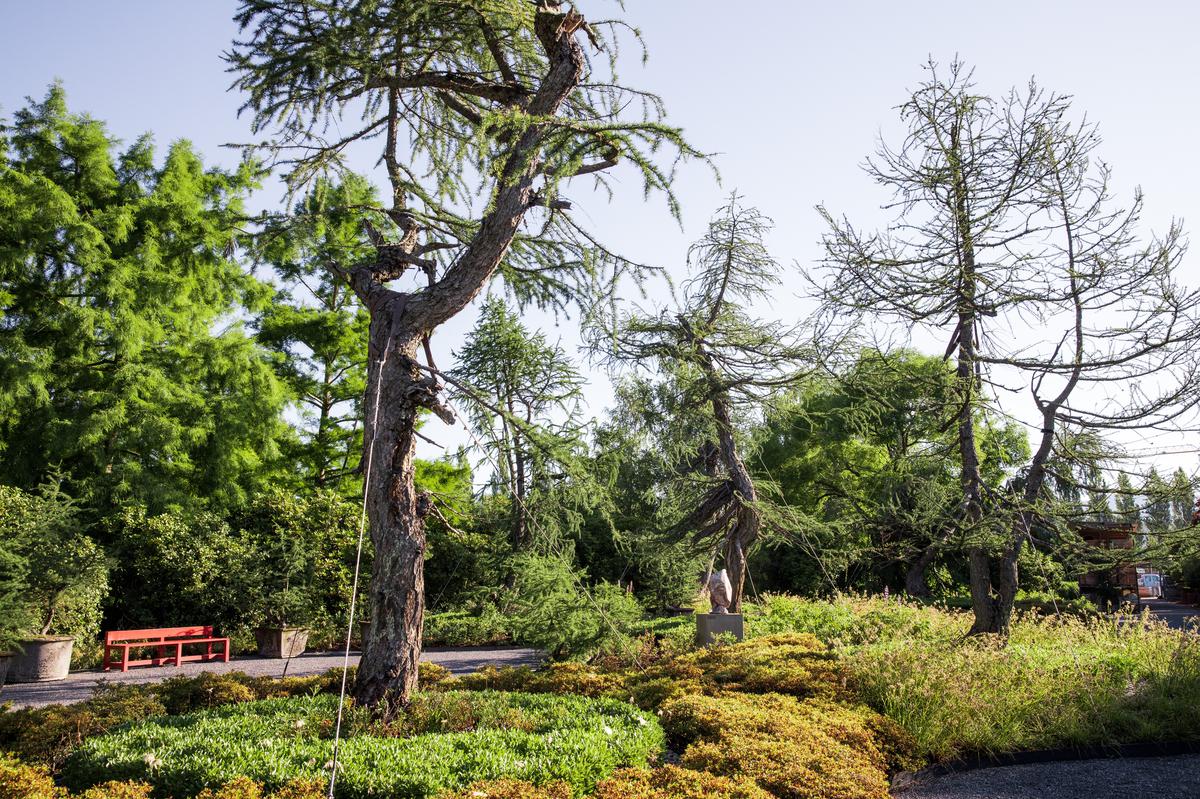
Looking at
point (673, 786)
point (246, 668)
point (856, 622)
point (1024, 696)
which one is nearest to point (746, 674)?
point (1024, 696)

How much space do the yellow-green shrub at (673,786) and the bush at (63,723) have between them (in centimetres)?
393

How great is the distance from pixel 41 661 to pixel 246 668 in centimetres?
285

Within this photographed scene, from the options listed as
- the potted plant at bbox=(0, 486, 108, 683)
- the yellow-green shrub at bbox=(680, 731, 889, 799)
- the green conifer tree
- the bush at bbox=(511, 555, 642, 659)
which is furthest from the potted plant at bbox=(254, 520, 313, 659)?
the yellow-green shrub at bbox=(680, 731, 889, 799)

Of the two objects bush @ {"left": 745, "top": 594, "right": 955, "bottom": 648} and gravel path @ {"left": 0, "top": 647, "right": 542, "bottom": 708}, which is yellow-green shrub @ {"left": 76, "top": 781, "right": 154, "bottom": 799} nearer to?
gravel path @ {"left": 0, "top": 647, "right": 542, "bottom": 708}

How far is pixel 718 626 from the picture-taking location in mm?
11820

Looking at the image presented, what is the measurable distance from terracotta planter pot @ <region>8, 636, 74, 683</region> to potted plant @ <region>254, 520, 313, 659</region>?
3590 millimetres

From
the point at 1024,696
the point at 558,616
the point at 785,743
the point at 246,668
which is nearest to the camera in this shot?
the point at 785,743

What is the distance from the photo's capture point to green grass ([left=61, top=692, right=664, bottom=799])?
421cm

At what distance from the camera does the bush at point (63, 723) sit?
5.26 meters

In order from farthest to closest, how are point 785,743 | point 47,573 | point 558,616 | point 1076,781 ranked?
point 47,573 → point 558,616 → point 1076,781 → point 785,743

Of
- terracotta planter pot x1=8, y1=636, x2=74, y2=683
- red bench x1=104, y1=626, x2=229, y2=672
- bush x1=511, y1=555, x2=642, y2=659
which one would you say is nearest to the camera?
bush x1=511, y1=555, x2=642, y2=659

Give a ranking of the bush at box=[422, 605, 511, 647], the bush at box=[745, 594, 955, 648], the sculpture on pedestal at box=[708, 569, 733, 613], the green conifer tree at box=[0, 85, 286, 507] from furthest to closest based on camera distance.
A: the bush at box=[422, 605, 511, 647] < the green conifer tree at box=[0, 85, 286, 507] < the sculpture on pedestal at box=[708, 569, 733, 613] < the bush at box=[745, 594, 955, 648]

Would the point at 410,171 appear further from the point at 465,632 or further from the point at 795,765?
the point at 465,632

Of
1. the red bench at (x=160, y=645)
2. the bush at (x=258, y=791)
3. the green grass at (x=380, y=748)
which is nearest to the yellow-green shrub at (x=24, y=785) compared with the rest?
the green grass at (x=380, y=748)
